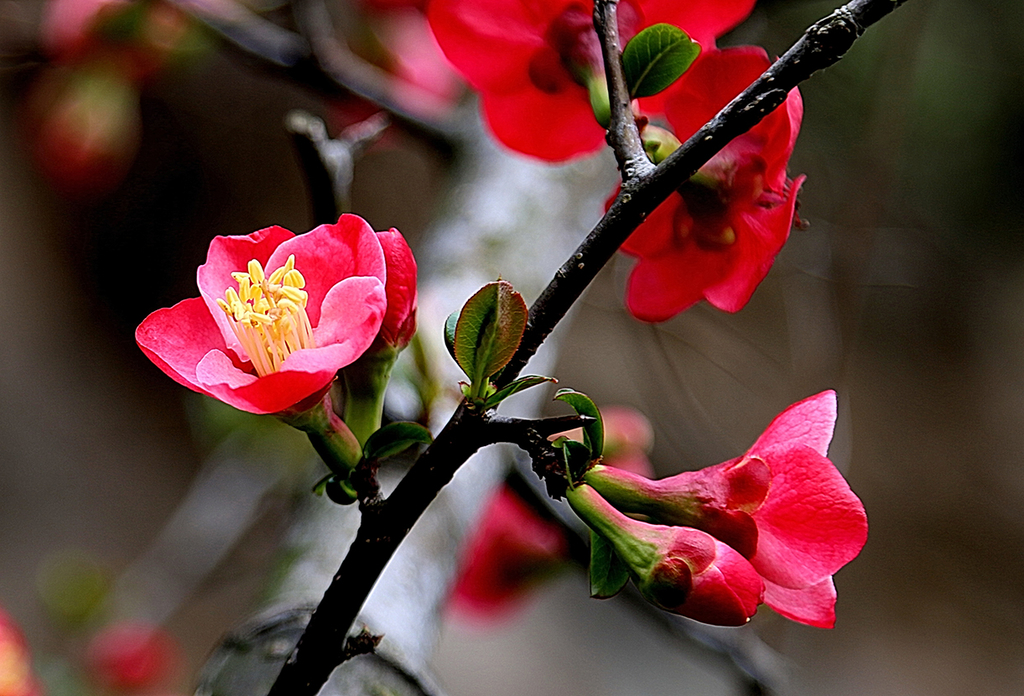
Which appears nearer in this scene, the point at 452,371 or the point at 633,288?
the point at 633,288

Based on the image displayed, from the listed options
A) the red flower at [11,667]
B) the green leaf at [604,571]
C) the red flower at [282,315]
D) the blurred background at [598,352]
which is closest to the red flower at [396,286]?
the red flower at [282,315]

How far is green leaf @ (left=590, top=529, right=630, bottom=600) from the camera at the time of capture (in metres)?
0.29

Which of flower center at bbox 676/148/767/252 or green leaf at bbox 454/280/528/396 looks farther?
flower center at bbox 676/148/767/252

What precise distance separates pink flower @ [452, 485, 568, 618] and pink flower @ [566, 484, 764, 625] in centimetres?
56

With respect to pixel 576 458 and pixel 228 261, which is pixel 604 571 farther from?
pixel 228 261

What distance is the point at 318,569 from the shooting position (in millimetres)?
492

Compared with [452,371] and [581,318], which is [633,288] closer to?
[452,371]

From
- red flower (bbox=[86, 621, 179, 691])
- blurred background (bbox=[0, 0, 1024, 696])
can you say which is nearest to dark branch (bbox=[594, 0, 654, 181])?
blurred background (bbox=[0, 0, 1024, 696])

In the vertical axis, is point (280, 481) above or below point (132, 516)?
above

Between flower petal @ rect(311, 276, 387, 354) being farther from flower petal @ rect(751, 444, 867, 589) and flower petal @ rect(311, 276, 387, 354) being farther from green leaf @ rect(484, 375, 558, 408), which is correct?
flower petal @ rect(751, 444, 867, 589)

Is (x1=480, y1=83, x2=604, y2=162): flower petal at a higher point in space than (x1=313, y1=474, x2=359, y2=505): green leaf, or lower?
higher

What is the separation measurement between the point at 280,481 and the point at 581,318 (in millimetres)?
1092

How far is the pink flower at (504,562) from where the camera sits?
84 cm

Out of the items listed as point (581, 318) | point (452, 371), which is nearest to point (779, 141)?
point (452, 371)
